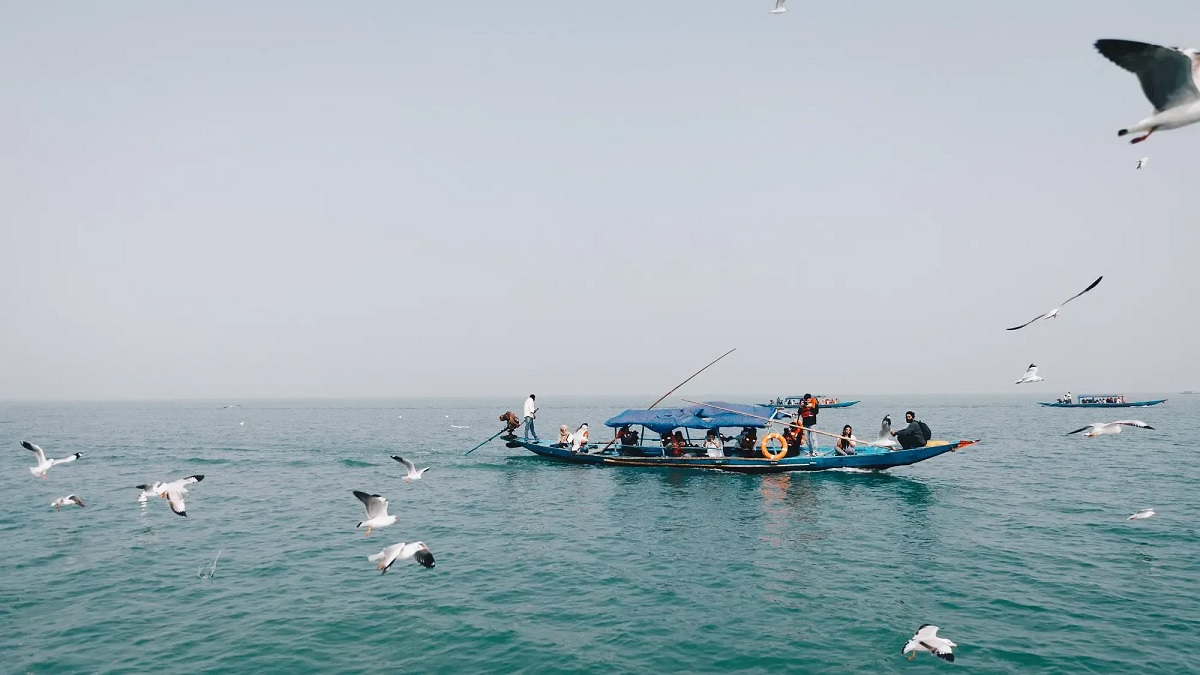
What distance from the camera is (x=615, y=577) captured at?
1727 cm

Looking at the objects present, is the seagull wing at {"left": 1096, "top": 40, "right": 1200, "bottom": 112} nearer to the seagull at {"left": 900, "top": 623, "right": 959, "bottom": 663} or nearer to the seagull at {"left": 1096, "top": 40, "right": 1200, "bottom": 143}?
the seagull at {"left": 1096, "top": 40, "right": 1200, "bottom": 143}

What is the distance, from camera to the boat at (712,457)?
107 feet

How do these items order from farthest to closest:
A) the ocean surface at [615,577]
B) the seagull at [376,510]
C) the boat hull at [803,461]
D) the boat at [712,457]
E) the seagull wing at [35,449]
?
the boat at [712,457] < the boat hull at [803,461] < the seagull wing at [35,449] < the seagull at [376,510] < the ocean surface at [615,577]

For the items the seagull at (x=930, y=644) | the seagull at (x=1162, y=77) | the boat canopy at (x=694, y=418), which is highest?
the seagull at (x=1162, y=77)

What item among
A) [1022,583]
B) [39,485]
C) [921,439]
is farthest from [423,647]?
[39,485]

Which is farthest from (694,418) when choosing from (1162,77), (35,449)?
(1162,77)

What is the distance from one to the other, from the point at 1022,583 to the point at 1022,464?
30526mm

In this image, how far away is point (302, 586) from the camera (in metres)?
16.4

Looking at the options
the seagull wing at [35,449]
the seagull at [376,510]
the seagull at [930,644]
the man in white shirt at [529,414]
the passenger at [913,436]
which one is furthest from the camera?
the man in white shirt at [529,414]

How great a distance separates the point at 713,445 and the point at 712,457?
81 cm

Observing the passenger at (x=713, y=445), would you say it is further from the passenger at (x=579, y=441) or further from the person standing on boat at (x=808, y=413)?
the passenger at (x=579, y=441)

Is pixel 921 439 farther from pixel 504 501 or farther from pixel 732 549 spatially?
pixel 504 501

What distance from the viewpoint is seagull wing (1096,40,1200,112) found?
650 cm

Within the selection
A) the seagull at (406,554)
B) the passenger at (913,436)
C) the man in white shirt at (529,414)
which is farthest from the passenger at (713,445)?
the seagull at (406,554)
